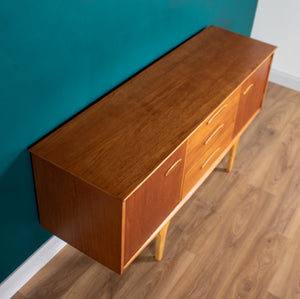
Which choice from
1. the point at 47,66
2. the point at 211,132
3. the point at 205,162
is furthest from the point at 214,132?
the point at 47,66

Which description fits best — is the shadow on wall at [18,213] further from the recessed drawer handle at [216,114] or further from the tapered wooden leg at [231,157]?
the tapered wooden leg at [231,157]

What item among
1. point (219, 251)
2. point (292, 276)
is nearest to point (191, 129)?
point (219, 251)

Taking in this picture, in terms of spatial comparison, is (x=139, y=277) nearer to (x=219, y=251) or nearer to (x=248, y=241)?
(x=219, y=251)

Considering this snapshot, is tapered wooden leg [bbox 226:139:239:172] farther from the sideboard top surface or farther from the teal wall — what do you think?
the teal wall

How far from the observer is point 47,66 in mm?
1739

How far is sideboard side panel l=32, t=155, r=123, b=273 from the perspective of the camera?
1729 mm

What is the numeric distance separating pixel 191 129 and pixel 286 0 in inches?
81.8

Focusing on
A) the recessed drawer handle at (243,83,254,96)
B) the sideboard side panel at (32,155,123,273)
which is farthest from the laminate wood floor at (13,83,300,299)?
the recessed drawer handle at (243,83,254,96)

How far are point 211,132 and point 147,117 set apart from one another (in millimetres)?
385

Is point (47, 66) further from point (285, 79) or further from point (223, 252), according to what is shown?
point (285, 79)

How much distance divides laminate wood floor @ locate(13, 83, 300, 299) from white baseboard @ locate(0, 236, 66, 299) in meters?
0.03

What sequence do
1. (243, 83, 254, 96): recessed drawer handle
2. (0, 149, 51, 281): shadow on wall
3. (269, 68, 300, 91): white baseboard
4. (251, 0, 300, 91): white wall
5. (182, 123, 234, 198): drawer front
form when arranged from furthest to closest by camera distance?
(269, 68, 300, 91): white baseboard → (251, 0, 300, 91): white wall → (243, 83, 254, 96): recessed drawer handle → (182, 123, 234, 198): drawer front → (0, 149, 51, 281): shadow on wall

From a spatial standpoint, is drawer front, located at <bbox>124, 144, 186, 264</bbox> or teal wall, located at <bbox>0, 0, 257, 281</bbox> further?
drawer front, located at <bbox>124, 144, 186, 264</bbox>

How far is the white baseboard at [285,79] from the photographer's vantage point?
3797 millimetres
